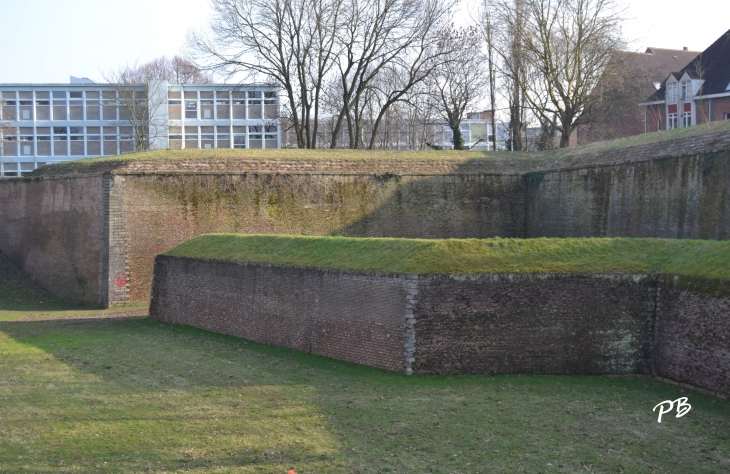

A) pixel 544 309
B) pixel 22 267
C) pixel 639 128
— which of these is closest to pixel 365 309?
pixel 544 309

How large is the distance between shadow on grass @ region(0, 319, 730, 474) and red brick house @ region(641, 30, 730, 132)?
31031 millimetres

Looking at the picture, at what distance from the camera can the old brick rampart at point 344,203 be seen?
69.2 feet

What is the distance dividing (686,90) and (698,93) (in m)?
1.00

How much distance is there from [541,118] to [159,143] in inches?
1098

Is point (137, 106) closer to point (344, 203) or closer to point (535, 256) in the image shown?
point (344, 203)

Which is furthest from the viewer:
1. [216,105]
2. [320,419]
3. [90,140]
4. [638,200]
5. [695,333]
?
[216,105]

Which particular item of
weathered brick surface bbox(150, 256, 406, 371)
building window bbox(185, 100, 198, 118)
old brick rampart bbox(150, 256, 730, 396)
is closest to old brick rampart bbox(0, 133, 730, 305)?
weathered brick surface bbox(150, 256, 406, 371)

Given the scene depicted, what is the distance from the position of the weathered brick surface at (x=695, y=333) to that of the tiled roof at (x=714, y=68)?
2947 centimetres

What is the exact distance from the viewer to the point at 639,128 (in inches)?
1754

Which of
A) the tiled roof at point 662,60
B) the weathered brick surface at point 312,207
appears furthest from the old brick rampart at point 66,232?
the tiled roof at point 662,60

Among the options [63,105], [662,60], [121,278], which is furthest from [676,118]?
[63,105]

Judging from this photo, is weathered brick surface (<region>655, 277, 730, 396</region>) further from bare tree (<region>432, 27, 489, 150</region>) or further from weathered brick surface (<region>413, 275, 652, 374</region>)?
bare tree (<region>432, 27, 489, 150</region>)

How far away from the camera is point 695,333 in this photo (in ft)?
41.0

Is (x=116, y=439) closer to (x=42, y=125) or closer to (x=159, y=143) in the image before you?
(x=159, y=143)
